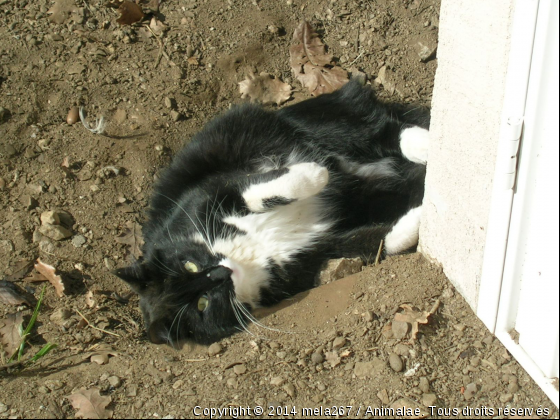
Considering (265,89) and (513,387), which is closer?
(513,387)

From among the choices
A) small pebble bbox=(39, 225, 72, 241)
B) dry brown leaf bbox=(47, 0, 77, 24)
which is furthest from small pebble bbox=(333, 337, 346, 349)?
dry brown leaf bbox=(47, 0, 77, 24)

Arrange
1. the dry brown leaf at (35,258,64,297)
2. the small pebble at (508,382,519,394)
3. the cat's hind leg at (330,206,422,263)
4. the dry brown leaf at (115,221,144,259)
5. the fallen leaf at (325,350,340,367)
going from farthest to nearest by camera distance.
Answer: the dry brown leaf at (115,221,144,259), the dry brown leaf at (35,258,64,297), the cat's hind leg at (330,206,422,263), the fallen leaf at (325,350,340,367), the small pebble at (508,382,519,394)

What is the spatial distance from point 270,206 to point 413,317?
0.91m

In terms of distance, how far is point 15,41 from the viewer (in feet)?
11.4

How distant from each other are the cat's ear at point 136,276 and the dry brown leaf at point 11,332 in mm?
508

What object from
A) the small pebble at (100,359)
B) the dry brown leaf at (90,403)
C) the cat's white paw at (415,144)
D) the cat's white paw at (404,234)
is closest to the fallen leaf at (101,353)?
the small pebble at (100,359)

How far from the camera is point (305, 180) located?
8.56ft

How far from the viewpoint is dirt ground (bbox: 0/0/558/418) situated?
6.34 ft

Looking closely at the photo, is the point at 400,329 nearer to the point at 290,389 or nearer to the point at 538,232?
the point at 290,389

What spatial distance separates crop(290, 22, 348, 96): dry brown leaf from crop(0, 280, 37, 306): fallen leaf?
85.4 inches

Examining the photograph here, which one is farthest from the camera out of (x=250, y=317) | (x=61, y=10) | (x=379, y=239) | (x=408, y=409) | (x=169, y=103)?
(x=61, y=10)

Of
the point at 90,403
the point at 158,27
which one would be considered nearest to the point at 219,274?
the point at 90,403

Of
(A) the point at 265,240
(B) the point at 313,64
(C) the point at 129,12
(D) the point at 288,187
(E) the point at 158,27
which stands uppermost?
(C) the point at 129,12

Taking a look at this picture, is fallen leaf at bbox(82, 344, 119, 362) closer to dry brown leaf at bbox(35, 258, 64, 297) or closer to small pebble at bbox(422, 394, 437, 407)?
dry brown leaf at bbox(35, 258, 64, 297)
